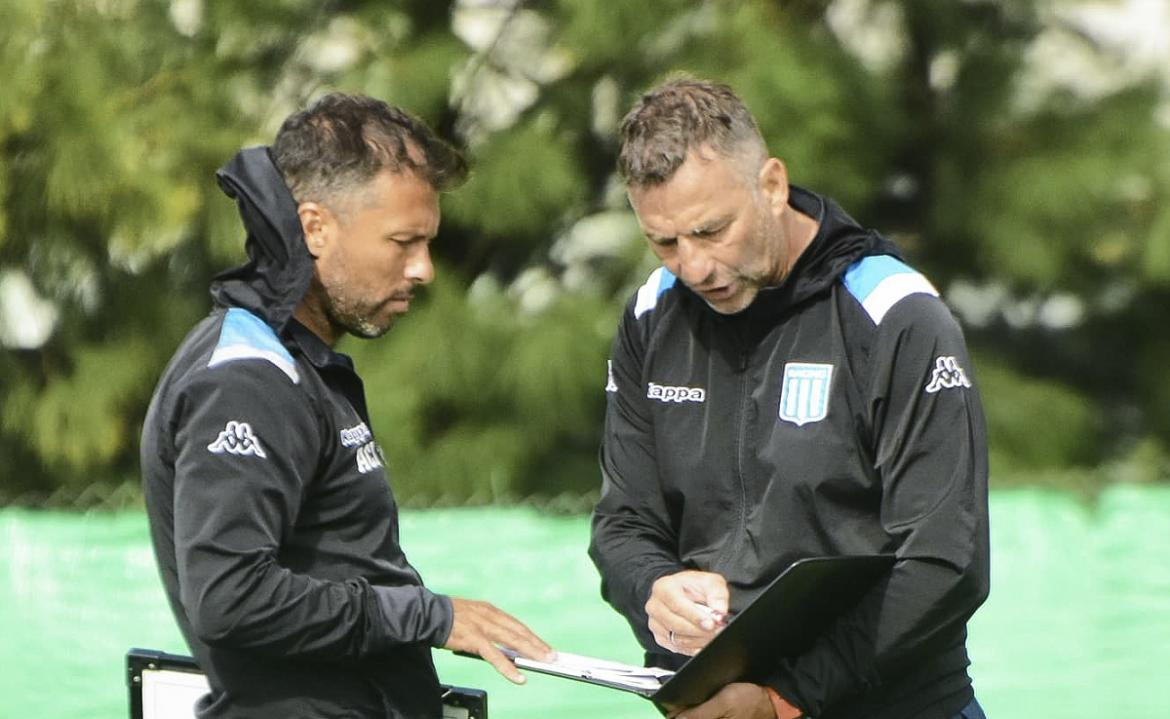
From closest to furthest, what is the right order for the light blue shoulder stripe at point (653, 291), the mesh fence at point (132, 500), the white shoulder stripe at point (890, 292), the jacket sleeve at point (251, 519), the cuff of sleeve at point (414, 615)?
the jacket sleeve at point (251, 519)
the cuff of sleeve at point (414, 615)
the white shoulder stripe at point (890, 292)
the light blue shoulder stripe at point (653, 291)
the mesh fence at point (132, 500)

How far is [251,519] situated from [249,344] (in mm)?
193

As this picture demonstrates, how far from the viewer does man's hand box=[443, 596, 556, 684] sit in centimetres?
188

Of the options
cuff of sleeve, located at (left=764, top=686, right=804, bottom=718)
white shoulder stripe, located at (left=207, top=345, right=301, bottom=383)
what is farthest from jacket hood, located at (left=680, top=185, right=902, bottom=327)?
white shoulder stripe, located at (left=207, top=345, right=301, bottom=383)

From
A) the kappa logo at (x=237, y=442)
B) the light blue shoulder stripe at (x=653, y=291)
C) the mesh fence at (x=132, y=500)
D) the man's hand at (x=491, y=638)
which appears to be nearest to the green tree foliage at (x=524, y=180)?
the mesh fence at (x=132, y=500)

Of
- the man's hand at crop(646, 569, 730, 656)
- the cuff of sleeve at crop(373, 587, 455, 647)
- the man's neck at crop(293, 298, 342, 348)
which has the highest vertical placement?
the man's neck at crop(293, 298, 342, 348)

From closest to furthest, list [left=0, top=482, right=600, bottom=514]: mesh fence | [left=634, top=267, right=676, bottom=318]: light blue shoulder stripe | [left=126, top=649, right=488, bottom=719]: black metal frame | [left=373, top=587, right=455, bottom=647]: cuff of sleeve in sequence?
[left=373, top=587, right=455, bottom=647]: cuff of sleeve < [left=126, top=649, right=488, bottom=719]: black metal frame < [left=634, top=267, right=676, bottom=318]: light blue shoulder stripe < [left=0, top=482, right=600, bottom=514]: mesh fence

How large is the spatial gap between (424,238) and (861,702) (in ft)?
2.40

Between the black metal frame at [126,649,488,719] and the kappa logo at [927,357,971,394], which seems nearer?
the kappa logo at [927,357,971,394]

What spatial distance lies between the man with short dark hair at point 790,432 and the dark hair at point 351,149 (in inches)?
9.2

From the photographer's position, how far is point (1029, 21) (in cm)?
453

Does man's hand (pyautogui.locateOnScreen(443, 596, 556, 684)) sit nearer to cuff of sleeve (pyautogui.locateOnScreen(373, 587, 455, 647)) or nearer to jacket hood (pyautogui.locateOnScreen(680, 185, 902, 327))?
cuff of sleeve (pyautogui.locateOnScreen(373, 587, 455, 647))

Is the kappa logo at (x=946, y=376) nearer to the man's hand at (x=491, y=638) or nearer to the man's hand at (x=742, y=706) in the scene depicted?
the man's hand at (x=742, y=706)

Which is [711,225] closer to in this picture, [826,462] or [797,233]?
[797,233]

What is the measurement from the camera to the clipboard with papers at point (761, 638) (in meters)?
1.80
